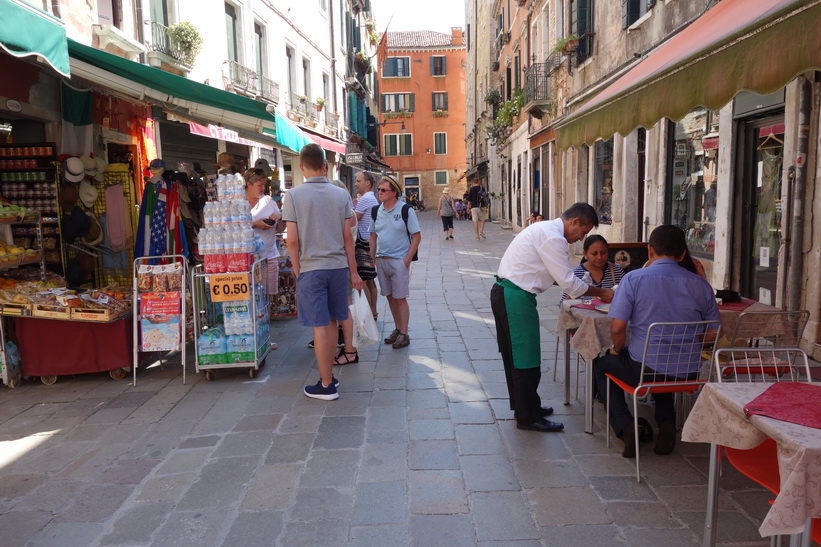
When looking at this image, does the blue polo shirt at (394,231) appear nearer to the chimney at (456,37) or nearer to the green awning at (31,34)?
the green awning at (31,34)

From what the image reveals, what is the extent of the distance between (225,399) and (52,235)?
11.2 ft

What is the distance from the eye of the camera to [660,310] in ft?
11.1

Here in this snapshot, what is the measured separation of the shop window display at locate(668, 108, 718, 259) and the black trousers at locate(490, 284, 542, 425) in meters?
4.79

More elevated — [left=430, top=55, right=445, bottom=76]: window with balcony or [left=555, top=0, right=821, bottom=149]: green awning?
[left=430, top=55, right=445, bottom=76]: window with balcony

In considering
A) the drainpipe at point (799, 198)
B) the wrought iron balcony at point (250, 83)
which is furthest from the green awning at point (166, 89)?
the wrought iron balcony at point (250, 83)

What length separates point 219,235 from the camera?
17.1 ft

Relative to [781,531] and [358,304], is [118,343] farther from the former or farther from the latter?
[781,531]

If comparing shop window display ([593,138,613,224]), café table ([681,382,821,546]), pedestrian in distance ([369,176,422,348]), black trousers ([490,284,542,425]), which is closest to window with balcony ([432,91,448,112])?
shop window display ([593,138,613,224])

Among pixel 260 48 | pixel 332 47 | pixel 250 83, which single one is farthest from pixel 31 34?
pixel 332 47

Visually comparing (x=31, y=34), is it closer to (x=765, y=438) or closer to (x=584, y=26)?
(x=765, y=438)

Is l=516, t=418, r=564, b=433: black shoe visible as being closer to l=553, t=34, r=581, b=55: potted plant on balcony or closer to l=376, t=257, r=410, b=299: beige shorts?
l=376, t=257, r=410, b=299: beige shorts

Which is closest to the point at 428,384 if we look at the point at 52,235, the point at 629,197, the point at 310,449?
the point at 310,449

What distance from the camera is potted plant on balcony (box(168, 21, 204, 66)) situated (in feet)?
33.3

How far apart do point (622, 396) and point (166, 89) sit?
4.94m
